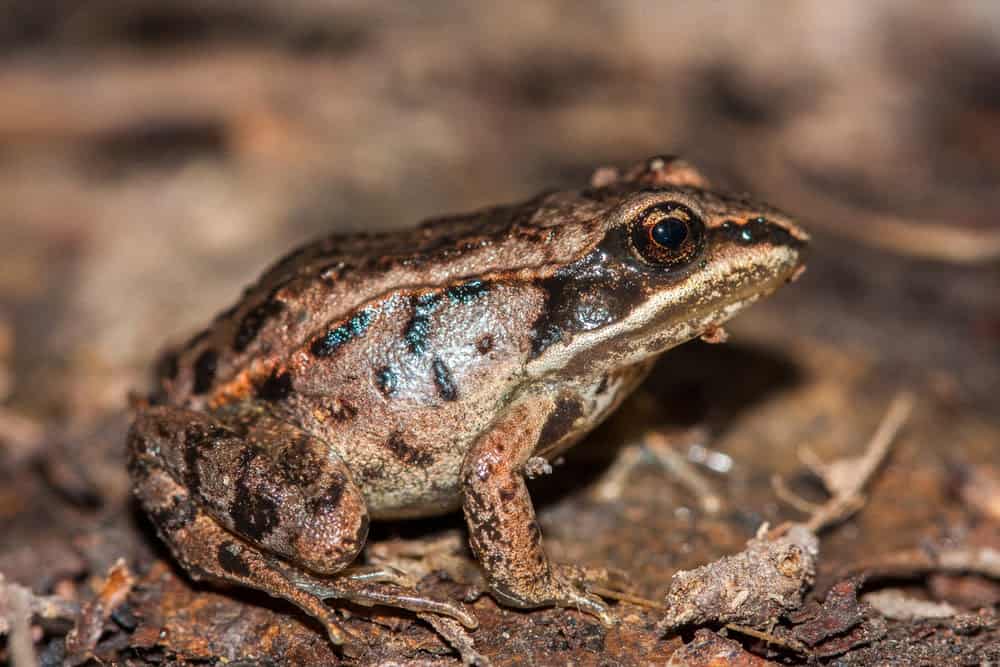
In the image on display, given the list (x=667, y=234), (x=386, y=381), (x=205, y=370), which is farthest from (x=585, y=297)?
(x=205, y=370)

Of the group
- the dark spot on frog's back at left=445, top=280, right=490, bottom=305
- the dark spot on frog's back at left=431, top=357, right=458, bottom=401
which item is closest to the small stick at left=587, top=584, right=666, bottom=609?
the dark spot on frog's back at left=431, top=357, right=458, bottom=401

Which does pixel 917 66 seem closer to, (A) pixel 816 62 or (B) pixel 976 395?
(A) pixel 816 62

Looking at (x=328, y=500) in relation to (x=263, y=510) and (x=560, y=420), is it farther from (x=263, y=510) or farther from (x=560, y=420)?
(x=560, y=420)

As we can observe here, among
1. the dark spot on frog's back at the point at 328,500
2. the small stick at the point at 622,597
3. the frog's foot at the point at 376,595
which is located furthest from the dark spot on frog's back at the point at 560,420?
the dark spot on frog's back at the point at 328,500

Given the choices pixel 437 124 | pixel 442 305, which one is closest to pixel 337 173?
pixel 437 124

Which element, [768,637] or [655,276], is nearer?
[768,637]

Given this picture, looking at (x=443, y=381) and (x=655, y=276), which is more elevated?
(x=655, y=276)
